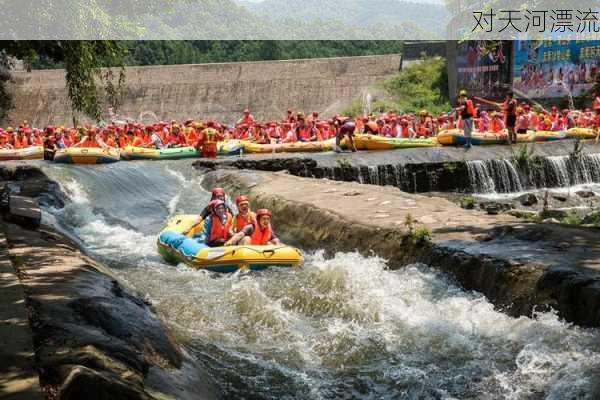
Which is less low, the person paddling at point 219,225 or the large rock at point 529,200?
the person paddling at point 219,225

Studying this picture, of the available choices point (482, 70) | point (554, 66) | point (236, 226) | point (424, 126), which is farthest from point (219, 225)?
point (482, 70)

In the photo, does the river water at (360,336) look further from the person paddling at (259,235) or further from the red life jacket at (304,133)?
the red life jacket at (304,133)

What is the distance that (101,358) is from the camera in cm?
417

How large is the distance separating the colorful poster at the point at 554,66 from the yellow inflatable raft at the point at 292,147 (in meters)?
11.4

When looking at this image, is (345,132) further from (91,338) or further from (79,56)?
(91,338)

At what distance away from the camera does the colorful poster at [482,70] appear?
30.4 meters

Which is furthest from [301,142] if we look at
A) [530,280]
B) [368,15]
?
[530,280]

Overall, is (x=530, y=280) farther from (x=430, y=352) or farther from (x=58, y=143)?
(x=58, y=143)

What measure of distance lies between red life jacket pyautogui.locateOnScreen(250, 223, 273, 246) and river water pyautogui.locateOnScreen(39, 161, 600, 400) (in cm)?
72

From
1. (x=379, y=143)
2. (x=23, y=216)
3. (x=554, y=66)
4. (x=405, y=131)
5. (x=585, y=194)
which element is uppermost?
(x=554, y=66)

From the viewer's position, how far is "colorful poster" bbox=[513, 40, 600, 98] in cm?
2809

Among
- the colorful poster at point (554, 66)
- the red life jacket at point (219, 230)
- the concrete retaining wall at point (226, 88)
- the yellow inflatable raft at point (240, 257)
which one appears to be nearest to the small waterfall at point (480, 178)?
the red life jacket at point (219, 230)

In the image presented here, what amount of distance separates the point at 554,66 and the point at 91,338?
2779 centimetres

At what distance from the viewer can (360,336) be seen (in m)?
6.68
